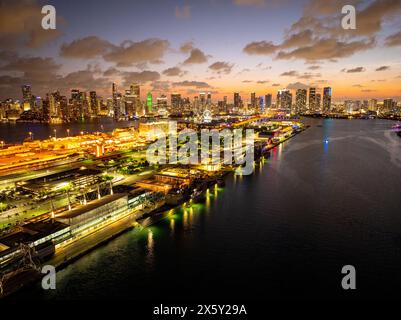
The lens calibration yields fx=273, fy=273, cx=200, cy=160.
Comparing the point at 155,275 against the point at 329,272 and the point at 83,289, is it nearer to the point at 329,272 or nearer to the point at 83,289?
the point at 83,289

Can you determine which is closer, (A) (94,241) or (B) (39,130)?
(A) (94,241)

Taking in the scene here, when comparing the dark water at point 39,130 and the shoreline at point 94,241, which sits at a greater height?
the dark water at point 39,130

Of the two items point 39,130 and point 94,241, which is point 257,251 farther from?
point 39,130

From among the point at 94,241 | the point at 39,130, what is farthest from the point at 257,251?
the point at 39,130

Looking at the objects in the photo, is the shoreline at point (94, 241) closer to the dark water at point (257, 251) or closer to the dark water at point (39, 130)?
the dark water at point (257, 251)

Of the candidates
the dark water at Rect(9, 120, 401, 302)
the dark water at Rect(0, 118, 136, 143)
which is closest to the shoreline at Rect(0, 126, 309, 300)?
the dark water at Rect(9, 120, 401, 302)

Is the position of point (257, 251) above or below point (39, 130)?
below

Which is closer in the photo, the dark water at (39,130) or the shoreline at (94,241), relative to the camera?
the shoreline at (94,241)

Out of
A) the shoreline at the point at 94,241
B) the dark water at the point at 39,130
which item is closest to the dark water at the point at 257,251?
the shoreline at the point at 94,241
